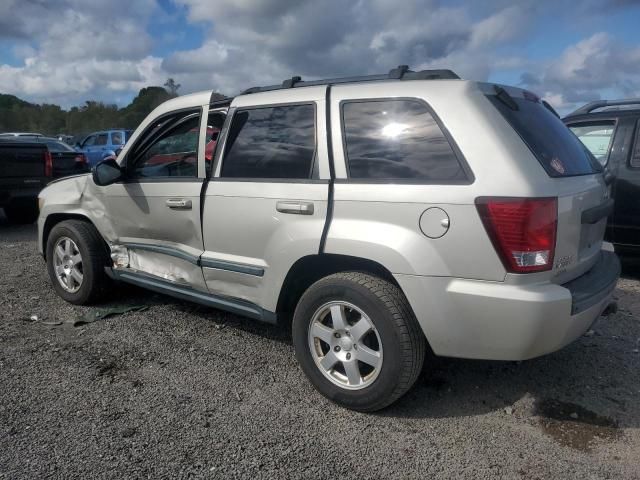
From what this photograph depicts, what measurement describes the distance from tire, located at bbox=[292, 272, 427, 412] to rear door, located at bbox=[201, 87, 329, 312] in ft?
0.94

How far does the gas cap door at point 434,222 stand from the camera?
2635 millimetres

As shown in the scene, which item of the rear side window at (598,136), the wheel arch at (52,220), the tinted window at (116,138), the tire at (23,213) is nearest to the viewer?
the wheel arch at (52,220)

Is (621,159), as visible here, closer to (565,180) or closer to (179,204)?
(565,180)

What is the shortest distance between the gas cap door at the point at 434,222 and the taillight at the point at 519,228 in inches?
6.9

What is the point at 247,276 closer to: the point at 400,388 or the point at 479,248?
the point at 400,388

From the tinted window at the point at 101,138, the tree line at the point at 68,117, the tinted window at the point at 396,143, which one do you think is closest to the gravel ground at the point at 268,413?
the tinted window at the point at 396,143

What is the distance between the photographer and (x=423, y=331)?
2.78m

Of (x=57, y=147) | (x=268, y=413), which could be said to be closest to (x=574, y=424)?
(x=268, y=413)

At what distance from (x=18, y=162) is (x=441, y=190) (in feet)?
27.6

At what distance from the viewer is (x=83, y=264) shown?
15.0 feet

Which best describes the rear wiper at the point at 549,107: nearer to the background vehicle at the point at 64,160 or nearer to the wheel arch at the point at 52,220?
the wheel arch at the point at 52,220

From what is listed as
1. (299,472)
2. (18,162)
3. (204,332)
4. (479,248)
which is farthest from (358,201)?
(18,162)

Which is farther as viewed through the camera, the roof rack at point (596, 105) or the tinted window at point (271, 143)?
the roof rack at point (596, 105)

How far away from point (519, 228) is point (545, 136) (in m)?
0.79
